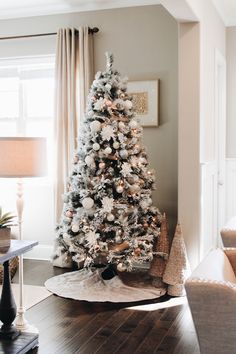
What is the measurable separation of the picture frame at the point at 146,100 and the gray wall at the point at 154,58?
0.07 metres

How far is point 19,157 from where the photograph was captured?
2.98m

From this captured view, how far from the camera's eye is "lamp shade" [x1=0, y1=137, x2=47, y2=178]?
9.75ft

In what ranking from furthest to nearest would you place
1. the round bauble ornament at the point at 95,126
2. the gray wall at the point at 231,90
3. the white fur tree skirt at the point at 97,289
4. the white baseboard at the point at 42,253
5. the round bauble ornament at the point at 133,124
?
the gray wall at the point at 231,90, the white baseboard at the point at 42,253, the round bauble ornament at the point at 133,124, the round bauble ornament at the point at 95,126, the white fur tree skirt at the point at 97,289

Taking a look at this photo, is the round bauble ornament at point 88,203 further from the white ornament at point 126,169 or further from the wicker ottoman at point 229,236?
the wicker ottoman at point 229,236

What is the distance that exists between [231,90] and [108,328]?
11.8 ft

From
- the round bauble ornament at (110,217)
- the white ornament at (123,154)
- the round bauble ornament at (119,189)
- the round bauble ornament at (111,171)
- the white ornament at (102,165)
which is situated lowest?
the round bauble ornament at (110,217)

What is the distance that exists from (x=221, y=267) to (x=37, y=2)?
4220mm

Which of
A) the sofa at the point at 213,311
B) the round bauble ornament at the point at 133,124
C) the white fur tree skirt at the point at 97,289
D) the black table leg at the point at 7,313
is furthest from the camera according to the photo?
the round bauble ornament at the point at 133,124

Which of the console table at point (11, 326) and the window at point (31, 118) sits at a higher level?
the window at point (31, 118)

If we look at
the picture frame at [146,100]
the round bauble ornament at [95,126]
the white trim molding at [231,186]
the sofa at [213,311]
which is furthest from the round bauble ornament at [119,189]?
the sofa at [213,311]

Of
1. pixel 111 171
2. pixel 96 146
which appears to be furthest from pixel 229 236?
pixel 96 146

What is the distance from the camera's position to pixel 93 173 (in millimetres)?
4441

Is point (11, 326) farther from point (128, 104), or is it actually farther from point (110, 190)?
point (128, 104)

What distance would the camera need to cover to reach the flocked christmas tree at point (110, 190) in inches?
171
